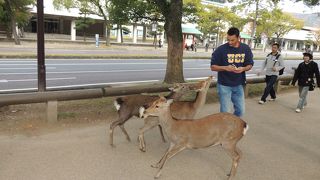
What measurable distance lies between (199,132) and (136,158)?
1170 mm

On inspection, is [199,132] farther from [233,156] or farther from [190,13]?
[190,13]

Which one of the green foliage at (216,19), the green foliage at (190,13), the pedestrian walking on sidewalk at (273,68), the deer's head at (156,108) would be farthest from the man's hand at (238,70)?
the green foliage at (216,19)

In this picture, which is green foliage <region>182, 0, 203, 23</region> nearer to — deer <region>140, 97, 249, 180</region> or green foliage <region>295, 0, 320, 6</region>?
green foliage <region>295, 0, 320, 6</region>

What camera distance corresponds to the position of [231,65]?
234 inches

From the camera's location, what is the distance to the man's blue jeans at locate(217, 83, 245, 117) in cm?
612

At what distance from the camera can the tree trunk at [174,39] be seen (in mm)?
10578

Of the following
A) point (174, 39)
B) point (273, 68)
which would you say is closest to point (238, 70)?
point (273, 68)

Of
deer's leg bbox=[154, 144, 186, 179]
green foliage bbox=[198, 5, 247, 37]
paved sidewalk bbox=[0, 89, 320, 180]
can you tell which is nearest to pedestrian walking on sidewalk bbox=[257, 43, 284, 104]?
paved sidewalk bbox=[0, 89, 320, 180]

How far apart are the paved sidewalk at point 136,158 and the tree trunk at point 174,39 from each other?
13.5 ft

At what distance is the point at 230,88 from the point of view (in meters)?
6.14

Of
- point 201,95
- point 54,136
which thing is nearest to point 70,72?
point 54,136

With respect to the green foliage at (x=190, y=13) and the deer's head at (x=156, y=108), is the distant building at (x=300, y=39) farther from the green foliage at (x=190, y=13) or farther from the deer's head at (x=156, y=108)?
the deer's head at (x=156, y=108)

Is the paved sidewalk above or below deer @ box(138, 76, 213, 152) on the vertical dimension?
below

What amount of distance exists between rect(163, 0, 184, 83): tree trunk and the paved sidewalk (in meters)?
4.12
